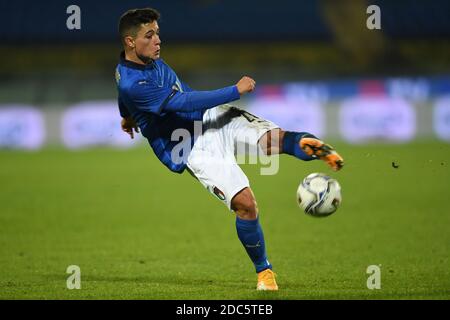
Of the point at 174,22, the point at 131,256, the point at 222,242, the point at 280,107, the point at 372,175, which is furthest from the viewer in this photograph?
the point at 174,22

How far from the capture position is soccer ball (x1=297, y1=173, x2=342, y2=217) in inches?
250

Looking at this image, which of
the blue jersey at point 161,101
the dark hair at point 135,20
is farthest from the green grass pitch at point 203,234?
the dark hair at point 135,20

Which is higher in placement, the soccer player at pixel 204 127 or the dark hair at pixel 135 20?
the dark hair at pixel 135 20

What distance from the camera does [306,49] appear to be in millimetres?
25469

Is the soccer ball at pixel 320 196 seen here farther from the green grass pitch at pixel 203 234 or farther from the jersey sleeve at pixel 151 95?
the jersey sleeve at pixel 151 95

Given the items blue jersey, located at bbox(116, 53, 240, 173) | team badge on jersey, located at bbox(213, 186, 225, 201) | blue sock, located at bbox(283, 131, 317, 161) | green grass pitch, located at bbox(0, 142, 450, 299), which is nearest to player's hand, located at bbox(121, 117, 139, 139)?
blue jersey, located at bbox(116, 53, 240, 173)

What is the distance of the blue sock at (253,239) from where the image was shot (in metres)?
6.55

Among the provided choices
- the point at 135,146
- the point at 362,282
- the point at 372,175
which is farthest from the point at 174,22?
the point at 362,282

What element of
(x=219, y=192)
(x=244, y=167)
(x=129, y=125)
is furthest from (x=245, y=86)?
(x=244, y=167)

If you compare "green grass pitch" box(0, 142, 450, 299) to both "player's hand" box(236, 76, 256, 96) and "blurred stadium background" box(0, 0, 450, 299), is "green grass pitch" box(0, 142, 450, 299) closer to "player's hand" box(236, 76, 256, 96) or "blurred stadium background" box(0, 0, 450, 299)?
"blurred stadium background" box(0, 0, 450, 299)

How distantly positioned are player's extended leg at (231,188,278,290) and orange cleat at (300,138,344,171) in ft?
1.79

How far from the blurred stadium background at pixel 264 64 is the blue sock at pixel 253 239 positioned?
501 inches

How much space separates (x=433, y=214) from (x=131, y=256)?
4117 mm
